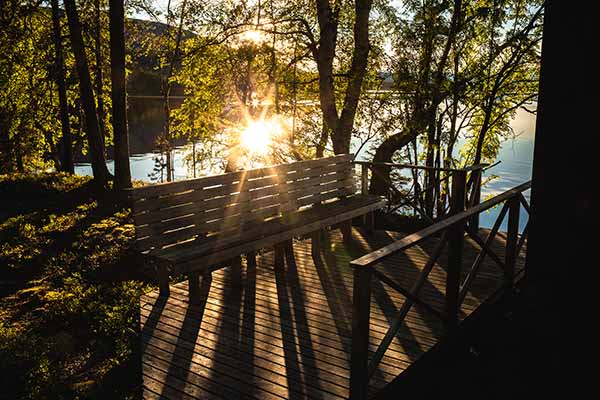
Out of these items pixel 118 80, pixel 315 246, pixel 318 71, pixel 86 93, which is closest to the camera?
pixel 315 246

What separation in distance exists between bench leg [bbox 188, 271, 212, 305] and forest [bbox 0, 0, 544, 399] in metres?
0.78

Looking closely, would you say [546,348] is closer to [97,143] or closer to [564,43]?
[564,43]

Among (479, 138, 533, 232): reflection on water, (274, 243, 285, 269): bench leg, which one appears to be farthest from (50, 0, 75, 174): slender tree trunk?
(479, 138, 533, 232): reflection on water

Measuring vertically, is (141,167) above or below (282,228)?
below

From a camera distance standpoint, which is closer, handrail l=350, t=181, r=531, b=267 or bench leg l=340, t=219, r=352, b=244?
handrail l=350, t=181, r=531, b=267

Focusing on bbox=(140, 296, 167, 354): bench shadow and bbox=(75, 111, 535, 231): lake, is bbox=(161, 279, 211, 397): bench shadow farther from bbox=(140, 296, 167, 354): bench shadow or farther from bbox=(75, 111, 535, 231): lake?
bbox=(75, 111, 535, 231): lake

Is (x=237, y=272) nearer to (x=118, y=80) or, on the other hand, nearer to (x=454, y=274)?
(x=454, y=274)

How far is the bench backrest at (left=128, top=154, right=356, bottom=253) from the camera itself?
465 centimetres

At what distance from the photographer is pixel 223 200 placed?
213 inches

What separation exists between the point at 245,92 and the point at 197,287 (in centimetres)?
1046

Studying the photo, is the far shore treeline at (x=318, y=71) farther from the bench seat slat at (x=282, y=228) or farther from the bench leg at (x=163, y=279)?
the bench leg at (x=163, y=279)

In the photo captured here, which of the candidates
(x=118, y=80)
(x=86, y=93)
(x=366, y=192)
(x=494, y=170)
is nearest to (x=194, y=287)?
(x=366, y=192)

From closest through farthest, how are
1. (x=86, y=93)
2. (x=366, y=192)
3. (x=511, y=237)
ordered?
(x=511, y=237), (x=366, y=192), (x=86, y=93)

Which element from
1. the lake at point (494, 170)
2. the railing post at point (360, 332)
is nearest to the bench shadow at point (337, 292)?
the railing post at point (360, 332)
